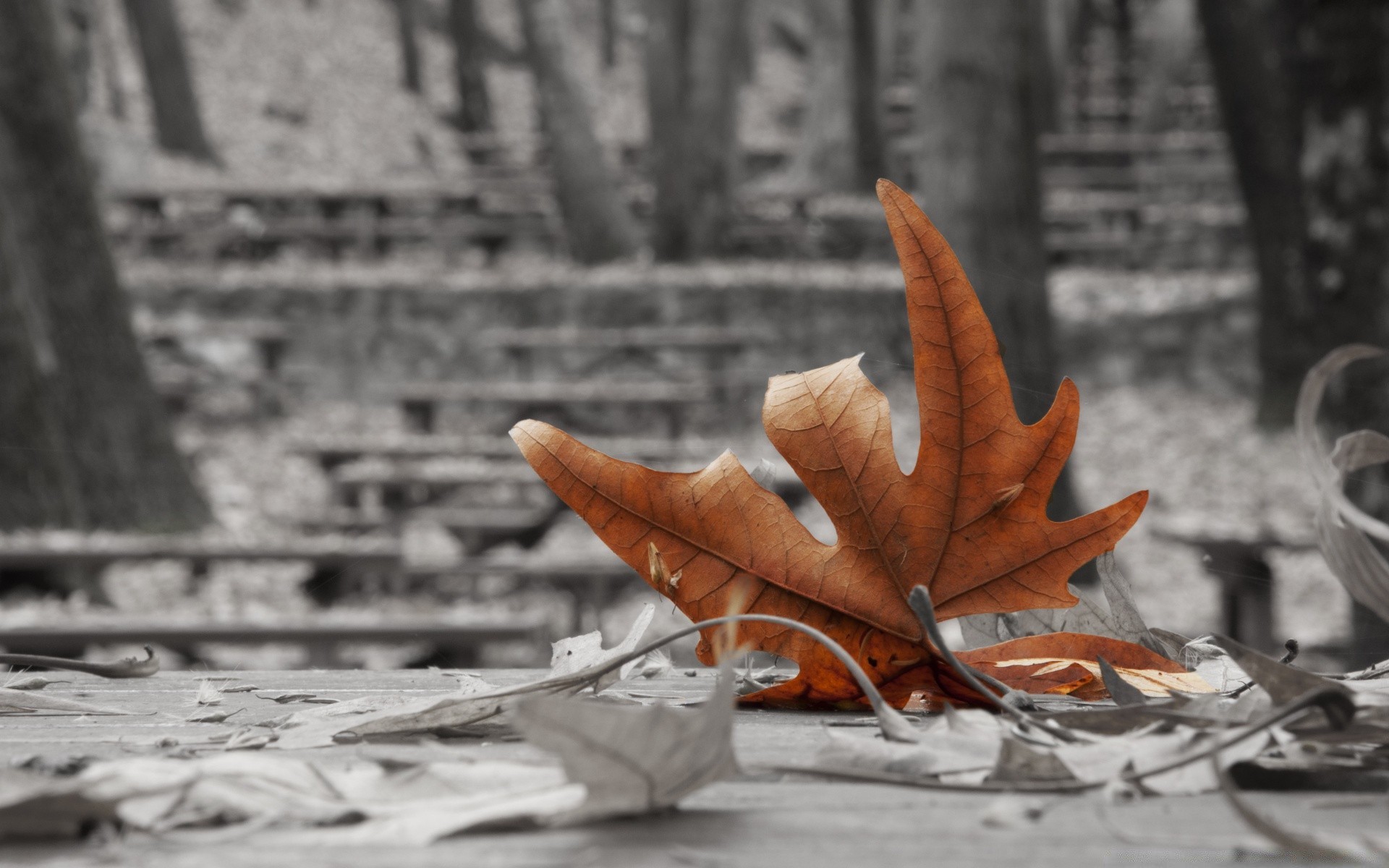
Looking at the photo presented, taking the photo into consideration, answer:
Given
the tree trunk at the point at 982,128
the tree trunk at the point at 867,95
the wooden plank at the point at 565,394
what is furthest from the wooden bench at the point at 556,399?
the tree trunk at the point at 867,95

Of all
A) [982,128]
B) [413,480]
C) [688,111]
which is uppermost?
[688,111]

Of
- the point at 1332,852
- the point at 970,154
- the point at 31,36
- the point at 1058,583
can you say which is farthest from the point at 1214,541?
the point at 31,36

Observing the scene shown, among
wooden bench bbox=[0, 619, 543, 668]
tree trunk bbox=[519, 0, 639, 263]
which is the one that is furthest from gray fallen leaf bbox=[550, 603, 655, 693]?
tree trunk bbox=[519, 0, 639, 263]

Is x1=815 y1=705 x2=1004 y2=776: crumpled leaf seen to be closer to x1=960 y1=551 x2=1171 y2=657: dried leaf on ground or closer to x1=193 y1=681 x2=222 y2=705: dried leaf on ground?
x1=960 y1=551 x2=1171 y2=657: dried leaf on ground

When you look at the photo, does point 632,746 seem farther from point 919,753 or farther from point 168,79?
point 168,79

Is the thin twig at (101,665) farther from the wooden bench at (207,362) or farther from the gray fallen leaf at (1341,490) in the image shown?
the wooden bench at (207,362)

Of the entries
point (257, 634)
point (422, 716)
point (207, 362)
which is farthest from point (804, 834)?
point (207, 362)

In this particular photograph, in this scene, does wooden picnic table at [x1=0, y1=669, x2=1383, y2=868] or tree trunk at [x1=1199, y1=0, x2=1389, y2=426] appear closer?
wooden picnic table at [x1=0, y1=669, x2=1383, y2=868]
